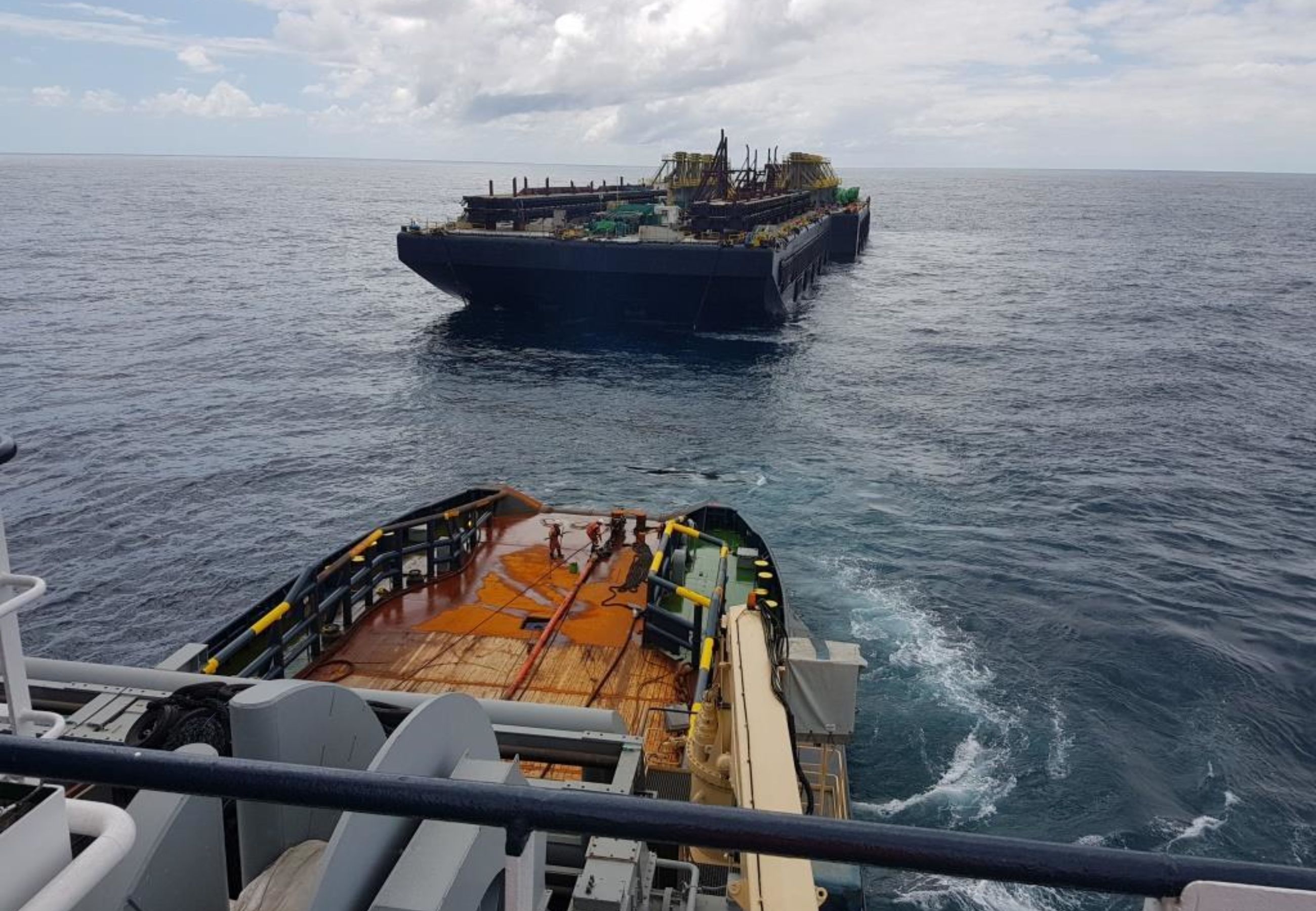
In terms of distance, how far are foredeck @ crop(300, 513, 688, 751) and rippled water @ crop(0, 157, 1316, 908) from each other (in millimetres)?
6220

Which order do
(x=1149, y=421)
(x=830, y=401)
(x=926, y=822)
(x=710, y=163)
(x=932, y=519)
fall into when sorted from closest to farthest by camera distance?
(x=926, y=822), (x=932, y=519), (x=1149, y=421), (x=830, y=401), (x=710, y=163)

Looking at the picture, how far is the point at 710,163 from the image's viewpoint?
11694 cm

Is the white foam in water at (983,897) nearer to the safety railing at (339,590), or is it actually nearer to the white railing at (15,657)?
the safety railing at (339,590)

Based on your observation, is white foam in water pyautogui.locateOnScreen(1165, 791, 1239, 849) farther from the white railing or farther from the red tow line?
the white railing

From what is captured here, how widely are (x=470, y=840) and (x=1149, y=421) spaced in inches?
1858

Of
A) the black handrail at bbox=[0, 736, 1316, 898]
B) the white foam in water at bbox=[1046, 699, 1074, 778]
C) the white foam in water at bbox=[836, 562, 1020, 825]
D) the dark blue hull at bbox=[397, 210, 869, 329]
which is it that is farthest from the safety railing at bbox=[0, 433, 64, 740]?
the dark blue hull at bbox=[397, 210, 869, 329]

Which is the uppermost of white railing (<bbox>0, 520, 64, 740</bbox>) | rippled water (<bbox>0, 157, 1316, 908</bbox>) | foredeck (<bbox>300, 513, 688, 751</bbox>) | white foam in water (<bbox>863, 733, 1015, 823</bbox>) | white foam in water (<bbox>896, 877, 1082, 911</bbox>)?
white railing (<bbox>0, 520, 64, 740</bbox>)

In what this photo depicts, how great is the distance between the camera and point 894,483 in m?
35.8

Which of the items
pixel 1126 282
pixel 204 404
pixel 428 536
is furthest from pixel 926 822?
pixel 1126 282

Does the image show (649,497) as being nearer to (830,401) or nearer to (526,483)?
(526,483)

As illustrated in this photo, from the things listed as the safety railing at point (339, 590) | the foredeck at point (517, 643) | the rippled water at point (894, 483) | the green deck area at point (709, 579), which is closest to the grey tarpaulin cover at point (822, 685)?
the foredeck at point (517, 643)

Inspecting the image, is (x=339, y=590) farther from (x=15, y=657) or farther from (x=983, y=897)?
(x=15, y=657)

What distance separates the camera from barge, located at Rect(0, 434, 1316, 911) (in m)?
2.18

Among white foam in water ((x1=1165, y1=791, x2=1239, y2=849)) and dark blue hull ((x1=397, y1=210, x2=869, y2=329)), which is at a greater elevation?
dark blue hull ((x1=397, y1=210, x2=869, y2=329))
